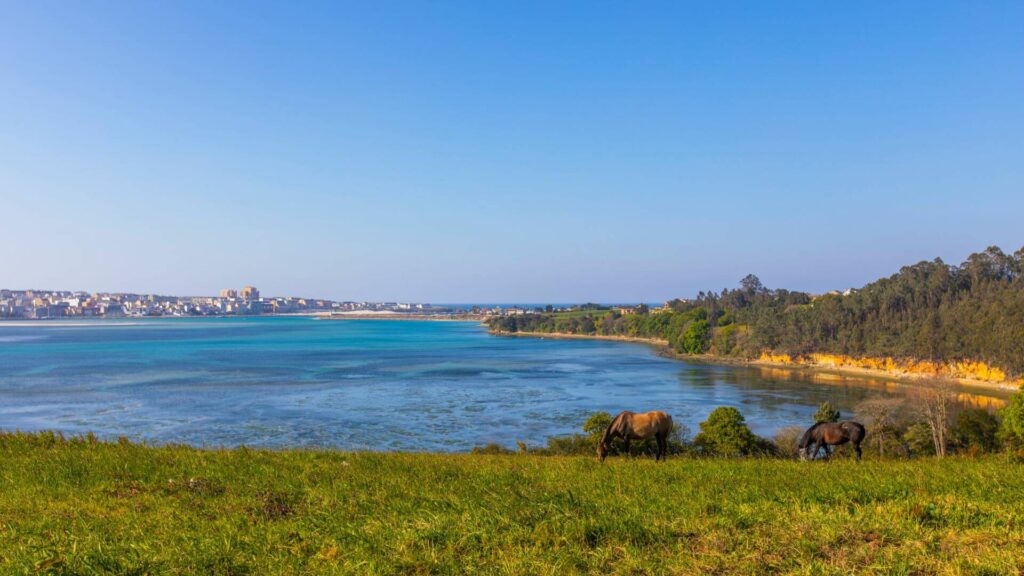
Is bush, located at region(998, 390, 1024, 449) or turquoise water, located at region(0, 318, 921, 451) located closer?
bush, located at region(998, 390, 1024, 449)

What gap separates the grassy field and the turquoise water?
2699cm

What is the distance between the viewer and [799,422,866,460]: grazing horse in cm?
1251

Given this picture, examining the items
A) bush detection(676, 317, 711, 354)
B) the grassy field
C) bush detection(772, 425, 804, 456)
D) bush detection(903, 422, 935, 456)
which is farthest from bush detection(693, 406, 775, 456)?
bush detection(676, 317, 711, 354)

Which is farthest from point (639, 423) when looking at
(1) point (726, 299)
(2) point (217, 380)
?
(1) point (726, 299)

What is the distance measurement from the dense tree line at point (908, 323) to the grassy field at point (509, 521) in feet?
276

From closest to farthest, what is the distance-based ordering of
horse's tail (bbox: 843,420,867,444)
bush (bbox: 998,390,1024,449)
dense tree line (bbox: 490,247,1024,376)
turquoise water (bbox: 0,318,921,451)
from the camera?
horse's tail (bbox: 843,420,867,444)
bush (bbox: 998,390,1024,449)
turquoise water (bbox: 0,318,921,451)
dense tree line (bbox: 490,247,1024,376)

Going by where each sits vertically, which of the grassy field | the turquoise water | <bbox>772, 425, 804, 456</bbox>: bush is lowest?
the turquoise water

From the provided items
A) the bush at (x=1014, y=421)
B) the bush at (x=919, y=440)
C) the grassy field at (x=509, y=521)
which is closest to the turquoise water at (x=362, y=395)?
the bush at (x=919, y=440)

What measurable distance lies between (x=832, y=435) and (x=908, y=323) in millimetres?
96717

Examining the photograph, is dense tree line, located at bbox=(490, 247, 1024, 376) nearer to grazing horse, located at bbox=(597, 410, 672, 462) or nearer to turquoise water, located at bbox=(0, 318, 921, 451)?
turquoise water, located at bbox=(0, 318, 921, 451)

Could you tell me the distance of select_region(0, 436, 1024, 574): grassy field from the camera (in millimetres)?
4590

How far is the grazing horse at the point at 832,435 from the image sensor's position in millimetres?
12508

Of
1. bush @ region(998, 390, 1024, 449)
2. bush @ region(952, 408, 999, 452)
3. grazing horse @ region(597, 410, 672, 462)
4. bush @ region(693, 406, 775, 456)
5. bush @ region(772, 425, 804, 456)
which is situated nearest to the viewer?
grazing horse @ region(597, 410, 672, 462)

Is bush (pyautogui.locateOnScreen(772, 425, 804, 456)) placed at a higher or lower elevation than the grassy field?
lower
